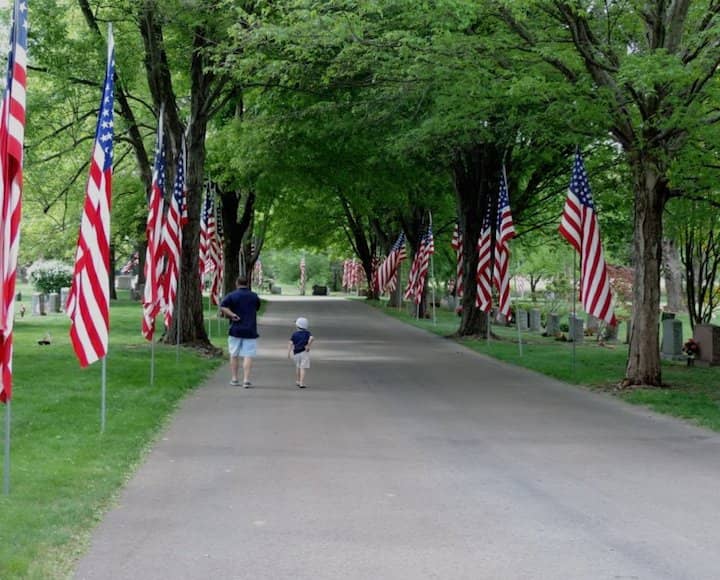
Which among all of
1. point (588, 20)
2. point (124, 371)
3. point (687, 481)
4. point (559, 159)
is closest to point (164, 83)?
point (124, 371)

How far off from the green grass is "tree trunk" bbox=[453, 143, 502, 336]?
10.5m

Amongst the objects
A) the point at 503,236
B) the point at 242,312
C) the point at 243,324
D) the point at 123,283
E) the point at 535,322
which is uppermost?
the point at 503,236

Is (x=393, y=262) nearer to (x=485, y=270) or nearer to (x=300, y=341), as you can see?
(x=485, y=270)

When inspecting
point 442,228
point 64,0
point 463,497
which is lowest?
point 463,497

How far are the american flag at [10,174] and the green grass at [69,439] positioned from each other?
1.03 metres

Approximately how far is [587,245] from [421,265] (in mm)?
17876

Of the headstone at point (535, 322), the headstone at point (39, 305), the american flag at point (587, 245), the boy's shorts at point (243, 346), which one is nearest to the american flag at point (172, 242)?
the boy's shorts at point (243, 346)

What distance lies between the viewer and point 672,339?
23.0 m

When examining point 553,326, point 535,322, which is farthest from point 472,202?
point 535,322

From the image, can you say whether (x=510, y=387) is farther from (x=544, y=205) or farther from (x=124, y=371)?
(x=544, y=205)

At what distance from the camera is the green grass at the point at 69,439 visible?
6055 millimetres

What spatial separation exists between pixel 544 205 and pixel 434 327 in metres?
6.58

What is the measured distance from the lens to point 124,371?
53.7ft

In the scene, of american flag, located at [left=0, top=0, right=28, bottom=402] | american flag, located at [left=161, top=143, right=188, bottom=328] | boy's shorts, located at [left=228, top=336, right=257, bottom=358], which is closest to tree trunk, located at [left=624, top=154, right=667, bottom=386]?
boy's shorts, located at [left=228, top=336, right=257, bottom=358]
